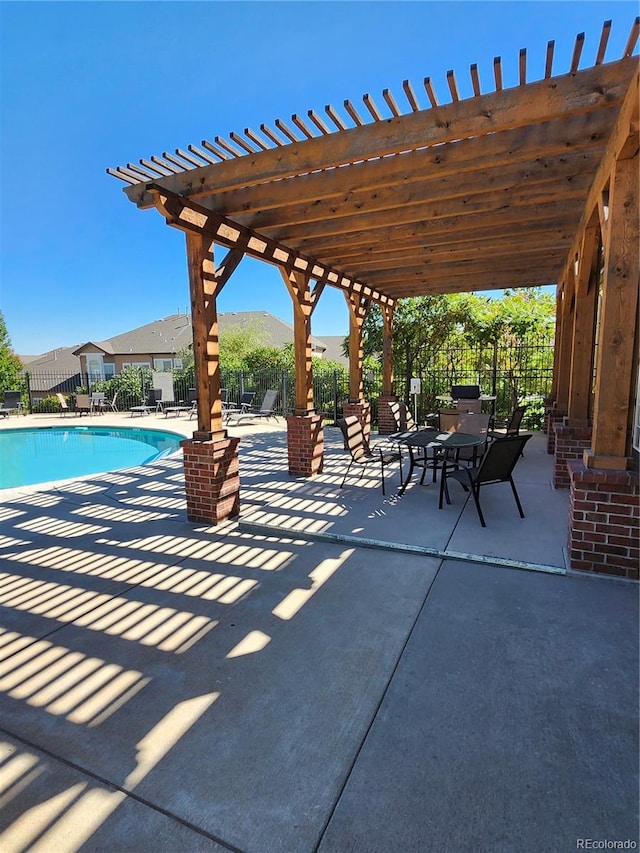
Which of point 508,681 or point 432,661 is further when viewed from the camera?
point 432,661

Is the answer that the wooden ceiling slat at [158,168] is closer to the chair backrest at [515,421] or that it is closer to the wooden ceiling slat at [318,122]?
the wooden ceiling slat at [318,122]

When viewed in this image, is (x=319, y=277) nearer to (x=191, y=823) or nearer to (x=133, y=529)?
(x=133, y=529)

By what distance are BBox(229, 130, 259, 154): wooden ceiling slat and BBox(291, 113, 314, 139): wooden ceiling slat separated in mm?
509

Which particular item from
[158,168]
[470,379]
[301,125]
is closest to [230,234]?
[158,168]

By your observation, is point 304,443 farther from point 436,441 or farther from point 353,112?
point 353,112

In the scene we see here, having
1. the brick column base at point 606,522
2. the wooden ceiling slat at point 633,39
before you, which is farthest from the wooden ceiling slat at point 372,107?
the brick column base at point 606,522

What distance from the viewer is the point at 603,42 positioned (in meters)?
2.47

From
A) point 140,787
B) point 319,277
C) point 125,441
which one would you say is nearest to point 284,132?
point 319,277

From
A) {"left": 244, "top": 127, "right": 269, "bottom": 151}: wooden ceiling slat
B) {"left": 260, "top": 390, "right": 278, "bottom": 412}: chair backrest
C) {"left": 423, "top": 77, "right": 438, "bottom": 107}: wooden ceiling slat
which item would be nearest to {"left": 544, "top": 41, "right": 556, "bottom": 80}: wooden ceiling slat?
{"left": 423, "top": 77, "right": 438, "bottom": 107}: wooden ceiling slat

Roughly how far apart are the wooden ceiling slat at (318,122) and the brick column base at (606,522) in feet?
10.5

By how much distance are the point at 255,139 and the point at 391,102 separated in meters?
1.12

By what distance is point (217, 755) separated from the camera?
68.5 inches

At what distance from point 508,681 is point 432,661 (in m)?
0.37

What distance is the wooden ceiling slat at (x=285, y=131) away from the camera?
328 cm
